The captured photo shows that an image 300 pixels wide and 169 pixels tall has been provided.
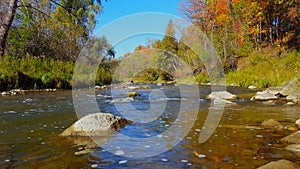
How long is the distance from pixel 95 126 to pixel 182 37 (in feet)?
97.6

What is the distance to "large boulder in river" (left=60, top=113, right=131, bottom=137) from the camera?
4.43 meters

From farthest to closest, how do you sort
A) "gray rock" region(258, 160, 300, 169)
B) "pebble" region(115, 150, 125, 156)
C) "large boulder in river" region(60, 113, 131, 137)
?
"large boulder in river" region(60, 113, 131, 137) → "pebble" region(115, 150, 125, 156) → "gray rock" region(258, 160, 300, 169)

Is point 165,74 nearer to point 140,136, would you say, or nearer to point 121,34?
point 121,34

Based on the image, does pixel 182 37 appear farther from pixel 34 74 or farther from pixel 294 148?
pixel 294 148

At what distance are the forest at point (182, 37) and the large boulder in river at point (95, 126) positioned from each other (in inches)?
399

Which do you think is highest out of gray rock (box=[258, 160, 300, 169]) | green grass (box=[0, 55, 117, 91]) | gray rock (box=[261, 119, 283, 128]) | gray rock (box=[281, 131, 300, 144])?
green grass (box=[0, 55, 117, 91])

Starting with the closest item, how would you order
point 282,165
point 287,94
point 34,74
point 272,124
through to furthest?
point 282,165
point 272,124
point 287,94
point 34,74

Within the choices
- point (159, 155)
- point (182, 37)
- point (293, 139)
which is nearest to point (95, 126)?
point (159, 155)

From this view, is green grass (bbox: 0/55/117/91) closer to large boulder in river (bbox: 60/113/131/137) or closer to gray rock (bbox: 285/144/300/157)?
large boulder in river (bbox: 60/113/131/137)

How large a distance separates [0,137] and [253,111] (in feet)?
19.0

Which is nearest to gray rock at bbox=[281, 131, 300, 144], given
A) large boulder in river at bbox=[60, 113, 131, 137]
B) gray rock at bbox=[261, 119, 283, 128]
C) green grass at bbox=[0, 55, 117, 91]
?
gray rock at bbox=[261, 119, 283, 128]

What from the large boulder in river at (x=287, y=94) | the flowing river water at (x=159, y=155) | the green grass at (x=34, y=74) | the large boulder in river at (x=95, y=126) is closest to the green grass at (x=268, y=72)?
the large boulder in river at (x=287, y=94)

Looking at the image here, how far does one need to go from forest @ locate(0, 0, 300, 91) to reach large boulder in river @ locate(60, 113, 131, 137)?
399 inches

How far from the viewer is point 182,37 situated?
109 feet
